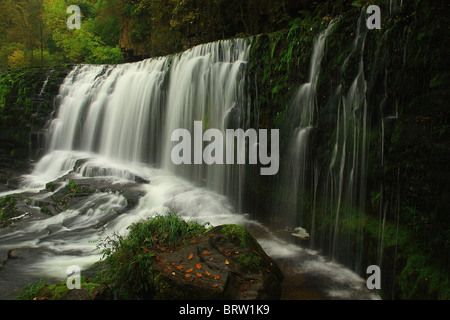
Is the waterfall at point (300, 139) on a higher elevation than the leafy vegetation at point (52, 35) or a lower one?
lower

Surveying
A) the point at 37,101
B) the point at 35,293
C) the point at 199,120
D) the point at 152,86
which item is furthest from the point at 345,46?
the point at 37,101

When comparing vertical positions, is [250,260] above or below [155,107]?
below

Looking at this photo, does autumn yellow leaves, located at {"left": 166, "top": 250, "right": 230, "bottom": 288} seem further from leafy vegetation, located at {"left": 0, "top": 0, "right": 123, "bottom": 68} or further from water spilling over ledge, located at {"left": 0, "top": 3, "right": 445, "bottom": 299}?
leafy vegetation, located at {"left": 0, "top": 0, "right": 123, "bottom": 68}

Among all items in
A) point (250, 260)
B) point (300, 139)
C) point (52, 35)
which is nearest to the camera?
point (250, 260)

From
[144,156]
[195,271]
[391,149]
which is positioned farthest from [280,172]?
[144,156]

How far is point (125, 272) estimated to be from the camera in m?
4.59

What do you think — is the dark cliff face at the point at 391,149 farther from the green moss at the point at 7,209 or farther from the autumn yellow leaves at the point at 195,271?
the green moss at the point at 7,209

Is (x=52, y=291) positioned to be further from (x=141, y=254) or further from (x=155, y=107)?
(x=155, y=107)

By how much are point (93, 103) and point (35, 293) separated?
36.5ft

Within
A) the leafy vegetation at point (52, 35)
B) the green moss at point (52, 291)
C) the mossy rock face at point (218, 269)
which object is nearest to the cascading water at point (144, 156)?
the green moss at point (52, 291)

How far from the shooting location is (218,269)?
449 cm

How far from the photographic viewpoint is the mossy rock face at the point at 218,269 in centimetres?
414

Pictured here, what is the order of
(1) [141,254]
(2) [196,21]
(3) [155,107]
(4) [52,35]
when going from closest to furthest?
(1) [141,254] → (3) [155,107] → (2) [196,21] → (4) [52,35]

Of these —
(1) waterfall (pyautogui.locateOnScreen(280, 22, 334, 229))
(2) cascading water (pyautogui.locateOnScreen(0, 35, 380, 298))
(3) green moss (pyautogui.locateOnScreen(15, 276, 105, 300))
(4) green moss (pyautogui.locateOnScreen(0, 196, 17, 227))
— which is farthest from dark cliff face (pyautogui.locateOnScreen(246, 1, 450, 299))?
(4) green moss (pyautogui.locateOnScreen(0, 196, 17, 227))
